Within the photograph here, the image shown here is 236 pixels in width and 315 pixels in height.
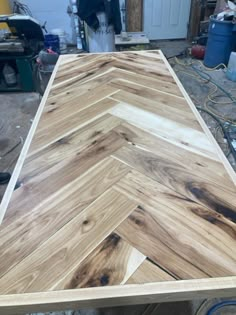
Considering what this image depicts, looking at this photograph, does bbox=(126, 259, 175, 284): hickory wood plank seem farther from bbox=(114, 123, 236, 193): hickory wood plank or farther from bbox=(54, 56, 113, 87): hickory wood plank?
bbox=(54, 56, 113, 87): hickory wood plank

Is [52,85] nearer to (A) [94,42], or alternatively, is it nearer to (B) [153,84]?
(B) [153,84]

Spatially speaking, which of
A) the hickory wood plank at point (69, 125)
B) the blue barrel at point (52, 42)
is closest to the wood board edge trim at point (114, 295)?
the hickory wood plank at point (69, 125)

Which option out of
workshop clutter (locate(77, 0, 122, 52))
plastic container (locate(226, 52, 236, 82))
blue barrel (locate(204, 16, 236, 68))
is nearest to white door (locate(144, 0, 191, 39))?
blue barrel (locate(204, 16, 236, 68))

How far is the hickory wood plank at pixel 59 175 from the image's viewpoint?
626 millimetres

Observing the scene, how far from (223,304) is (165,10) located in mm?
3935

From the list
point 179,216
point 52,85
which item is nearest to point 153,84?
point 52,85

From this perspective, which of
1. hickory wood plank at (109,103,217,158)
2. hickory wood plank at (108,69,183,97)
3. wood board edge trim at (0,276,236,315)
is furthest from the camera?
→ hickory wood plank at (108,69,183,97)

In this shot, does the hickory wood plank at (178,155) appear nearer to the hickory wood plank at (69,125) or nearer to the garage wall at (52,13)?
the hickory wood plank at (69,125)

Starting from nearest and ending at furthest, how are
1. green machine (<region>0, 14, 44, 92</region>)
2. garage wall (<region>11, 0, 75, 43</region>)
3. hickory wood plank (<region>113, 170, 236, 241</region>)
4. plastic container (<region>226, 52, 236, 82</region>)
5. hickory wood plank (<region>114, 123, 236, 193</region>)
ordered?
hickory wood plank (<region>113, 170, 236, 241</region>)
hickory wood plank (<region>114, 123, 236, 193</region>)
green machine (<region>0, 14, 44, 92</region>)
plastic container (<region>226, 52, 236, 82</region>)
garage wall (<region>11, 0, 75, 43</region>)

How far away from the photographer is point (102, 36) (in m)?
2.75

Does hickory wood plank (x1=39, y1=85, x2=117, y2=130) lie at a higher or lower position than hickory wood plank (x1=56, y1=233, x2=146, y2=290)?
higher

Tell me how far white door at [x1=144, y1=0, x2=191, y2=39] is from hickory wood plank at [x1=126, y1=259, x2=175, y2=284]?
408 centimetres

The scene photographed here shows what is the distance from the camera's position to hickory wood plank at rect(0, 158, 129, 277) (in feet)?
1.73

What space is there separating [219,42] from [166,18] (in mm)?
1383
